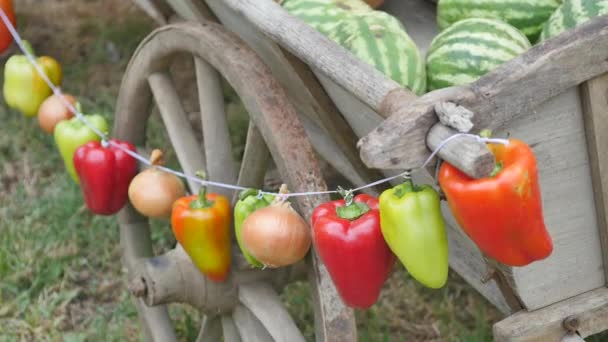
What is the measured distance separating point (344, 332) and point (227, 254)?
0.45 m

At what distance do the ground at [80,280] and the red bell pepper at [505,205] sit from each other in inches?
56.1

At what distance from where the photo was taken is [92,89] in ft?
13.4

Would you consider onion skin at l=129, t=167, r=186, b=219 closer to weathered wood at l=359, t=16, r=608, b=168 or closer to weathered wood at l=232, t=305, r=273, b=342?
weathered wood at l=232, t=305, r=273, b=342

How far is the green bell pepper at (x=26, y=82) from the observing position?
8.17 ft

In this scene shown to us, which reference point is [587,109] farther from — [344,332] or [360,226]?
[344,332]

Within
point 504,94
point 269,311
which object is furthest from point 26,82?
point 504,94

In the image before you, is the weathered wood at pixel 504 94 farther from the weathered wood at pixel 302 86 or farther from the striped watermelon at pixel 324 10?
the striped watermelon at pixel 324 10

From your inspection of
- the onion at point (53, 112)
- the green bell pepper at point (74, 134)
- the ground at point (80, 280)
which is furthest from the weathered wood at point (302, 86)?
the ground at point (80, 280)

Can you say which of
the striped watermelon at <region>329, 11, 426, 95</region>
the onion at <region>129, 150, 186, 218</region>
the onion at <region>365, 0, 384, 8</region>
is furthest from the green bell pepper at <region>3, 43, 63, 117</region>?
the striped watermelon at <region>329, 11, 426, 95</region>

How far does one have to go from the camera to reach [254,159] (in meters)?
1.94

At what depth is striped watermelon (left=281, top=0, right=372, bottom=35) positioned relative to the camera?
1835 millimetres

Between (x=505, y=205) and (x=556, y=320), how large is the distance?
1.25 ft

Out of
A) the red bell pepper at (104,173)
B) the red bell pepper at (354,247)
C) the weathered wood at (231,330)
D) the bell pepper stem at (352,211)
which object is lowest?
the weathered wood at (231,330)

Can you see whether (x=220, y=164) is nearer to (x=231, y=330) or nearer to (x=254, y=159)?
(x=254, y=159)
